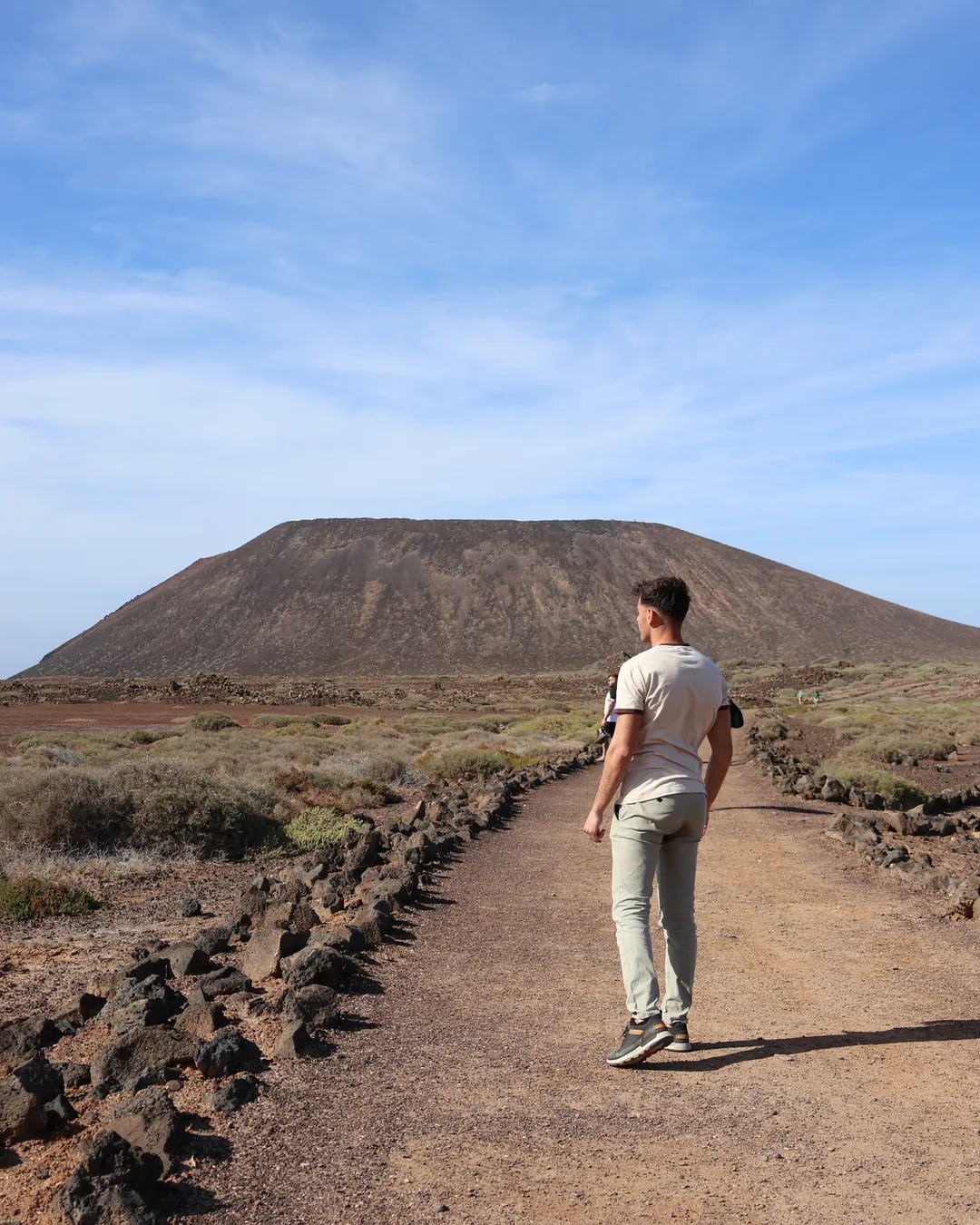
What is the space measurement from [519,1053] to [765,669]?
81775 mm

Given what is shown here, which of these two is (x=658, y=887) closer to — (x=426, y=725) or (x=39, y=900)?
(x=39, y=900)

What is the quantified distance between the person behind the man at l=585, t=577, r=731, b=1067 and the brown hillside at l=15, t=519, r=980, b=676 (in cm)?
9552

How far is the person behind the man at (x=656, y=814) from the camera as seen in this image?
15.1ft

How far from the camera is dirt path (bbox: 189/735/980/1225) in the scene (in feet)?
11.2

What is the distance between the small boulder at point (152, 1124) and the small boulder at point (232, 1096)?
245 mm

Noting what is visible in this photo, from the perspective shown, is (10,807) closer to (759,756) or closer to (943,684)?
(759,756)

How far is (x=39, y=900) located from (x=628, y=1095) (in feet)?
21.1

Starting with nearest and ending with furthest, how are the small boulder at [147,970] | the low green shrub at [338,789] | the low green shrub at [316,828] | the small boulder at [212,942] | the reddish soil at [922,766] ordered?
the small boulder at [147,970]
the small boulder at [212,942]
the low green shrub at [316,828]
the low green shrub at [338,789]
the reddish soil at [922,766]

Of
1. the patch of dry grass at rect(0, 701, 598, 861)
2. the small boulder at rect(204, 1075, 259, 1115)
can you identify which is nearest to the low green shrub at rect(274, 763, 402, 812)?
the patch of dry grass at rect(0, 701, 598, 861)

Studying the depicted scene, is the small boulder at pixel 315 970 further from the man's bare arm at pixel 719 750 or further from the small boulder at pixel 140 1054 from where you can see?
the man's bare arm at pixel 719 750

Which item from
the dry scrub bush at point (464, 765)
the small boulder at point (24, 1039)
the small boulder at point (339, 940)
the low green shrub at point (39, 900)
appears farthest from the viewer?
the dry scrub bush at point (464, 765)

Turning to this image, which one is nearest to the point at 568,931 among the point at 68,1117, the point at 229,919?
the point at 229,919

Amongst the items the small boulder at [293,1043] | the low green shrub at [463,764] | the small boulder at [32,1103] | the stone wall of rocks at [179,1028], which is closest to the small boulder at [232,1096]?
the stone wall of rocks at [179,1028]

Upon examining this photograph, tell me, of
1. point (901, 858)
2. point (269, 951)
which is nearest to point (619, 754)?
point (269, 951)
